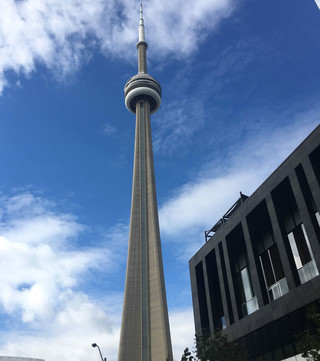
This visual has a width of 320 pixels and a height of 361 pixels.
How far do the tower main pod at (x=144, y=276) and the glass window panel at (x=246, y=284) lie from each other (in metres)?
18.3

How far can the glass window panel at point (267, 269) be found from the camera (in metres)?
27.2

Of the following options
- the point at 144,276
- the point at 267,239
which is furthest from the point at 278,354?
the point at 144,276

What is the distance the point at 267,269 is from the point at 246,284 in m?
2.45

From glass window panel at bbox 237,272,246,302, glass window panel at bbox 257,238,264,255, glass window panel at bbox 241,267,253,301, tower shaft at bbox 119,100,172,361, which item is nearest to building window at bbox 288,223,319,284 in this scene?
glass window panel at bbox 257,238,264,255

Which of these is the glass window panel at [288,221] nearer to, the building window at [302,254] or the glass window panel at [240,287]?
the building window at [302,254]

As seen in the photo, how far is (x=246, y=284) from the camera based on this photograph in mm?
29203

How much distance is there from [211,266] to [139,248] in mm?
20101

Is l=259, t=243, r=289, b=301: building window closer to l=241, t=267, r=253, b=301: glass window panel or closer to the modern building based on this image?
the modern building

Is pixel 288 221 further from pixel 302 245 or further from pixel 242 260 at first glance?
pixel 242 260

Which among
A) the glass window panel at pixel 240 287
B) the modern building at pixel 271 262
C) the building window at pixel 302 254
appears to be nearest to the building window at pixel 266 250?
the modern building at pixel 271 262

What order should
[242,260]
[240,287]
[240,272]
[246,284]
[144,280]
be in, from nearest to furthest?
1. [246,284]
2. [240,287]
3. [240,272]
4. [242,260]
5. [144,280]

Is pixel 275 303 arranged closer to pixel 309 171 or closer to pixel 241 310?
pixel 241 310

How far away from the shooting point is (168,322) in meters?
46.2

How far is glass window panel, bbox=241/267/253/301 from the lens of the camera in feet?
93.6
